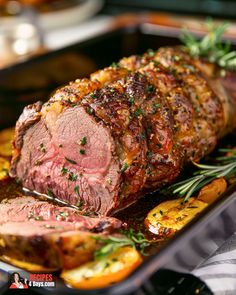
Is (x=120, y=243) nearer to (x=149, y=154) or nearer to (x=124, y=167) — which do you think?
(x=124, y=167)

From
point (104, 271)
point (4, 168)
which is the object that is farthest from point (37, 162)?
point (104, 271)

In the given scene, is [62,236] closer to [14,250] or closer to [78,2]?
[14,250]

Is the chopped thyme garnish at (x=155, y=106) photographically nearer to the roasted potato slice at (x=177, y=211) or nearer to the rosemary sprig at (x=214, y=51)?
the roasted potato slice at (x=177, y=211)

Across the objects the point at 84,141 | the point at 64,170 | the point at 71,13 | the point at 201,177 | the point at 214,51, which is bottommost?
the point at 201,177

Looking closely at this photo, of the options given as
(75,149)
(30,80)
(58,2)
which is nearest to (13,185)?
(75,149)

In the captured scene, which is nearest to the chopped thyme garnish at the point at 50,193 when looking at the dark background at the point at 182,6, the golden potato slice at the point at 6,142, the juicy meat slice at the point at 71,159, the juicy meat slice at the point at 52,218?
the juicy meat slice at the point at 71,159

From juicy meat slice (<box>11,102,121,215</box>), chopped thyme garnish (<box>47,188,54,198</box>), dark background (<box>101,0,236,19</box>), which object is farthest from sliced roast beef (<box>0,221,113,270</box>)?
dark background (<box>101,0,236,19</box>)
